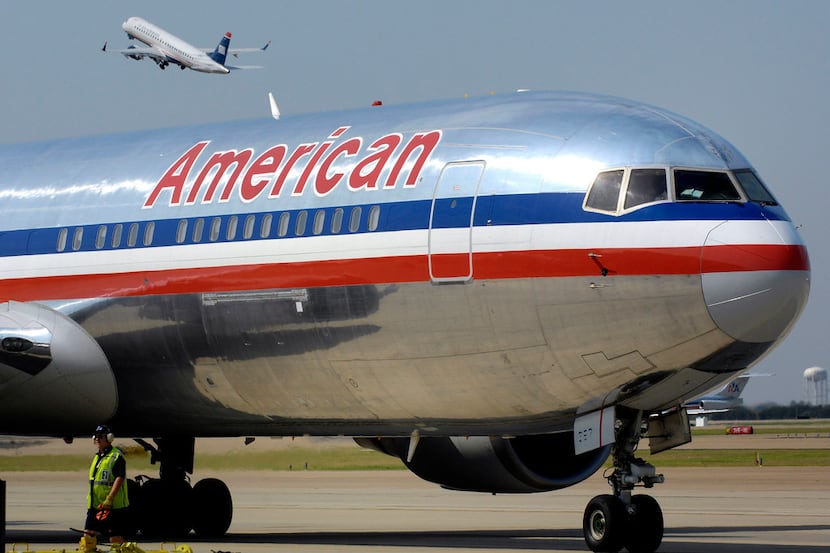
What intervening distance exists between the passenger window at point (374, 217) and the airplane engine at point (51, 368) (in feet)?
14.6

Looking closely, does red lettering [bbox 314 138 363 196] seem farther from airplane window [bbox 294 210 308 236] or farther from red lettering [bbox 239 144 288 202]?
red lettering [bbox 239 144 288 202]

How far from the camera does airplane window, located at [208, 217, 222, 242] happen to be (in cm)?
1983

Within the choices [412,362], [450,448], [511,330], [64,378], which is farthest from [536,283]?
[64,378]

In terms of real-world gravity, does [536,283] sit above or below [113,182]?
below

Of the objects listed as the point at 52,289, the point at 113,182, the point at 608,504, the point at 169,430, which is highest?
the point at 113,182

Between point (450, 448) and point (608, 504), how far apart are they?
4.83m

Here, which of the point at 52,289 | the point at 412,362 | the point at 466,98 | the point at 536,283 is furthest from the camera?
the point at 52,289

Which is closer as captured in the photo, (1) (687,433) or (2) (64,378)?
(1) (687,433)

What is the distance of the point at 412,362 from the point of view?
18125 millimetres

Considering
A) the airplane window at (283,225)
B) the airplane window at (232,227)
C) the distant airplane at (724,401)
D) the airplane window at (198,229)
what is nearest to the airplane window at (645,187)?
the airplane window at (283,225)

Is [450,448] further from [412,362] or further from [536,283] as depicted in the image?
[536,283]

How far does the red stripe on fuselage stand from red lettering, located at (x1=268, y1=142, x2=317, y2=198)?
0.97 meters

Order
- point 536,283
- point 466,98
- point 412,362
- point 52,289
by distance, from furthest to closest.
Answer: point 52,289 < point 466,98 < point 412,362 < point 536,283

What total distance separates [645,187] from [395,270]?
2.98 metres
